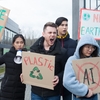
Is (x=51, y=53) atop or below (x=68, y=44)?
below

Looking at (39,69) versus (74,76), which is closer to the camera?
(74,76)

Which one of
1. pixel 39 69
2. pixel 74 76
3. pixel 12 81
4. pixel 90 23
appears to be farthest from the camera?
pixel 90 23

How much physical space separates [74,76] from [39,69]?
0.48m

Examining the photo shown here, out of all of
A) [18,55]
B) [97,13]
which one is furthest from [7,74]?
[97,13]

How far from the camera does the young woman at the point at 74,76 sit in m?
2.30

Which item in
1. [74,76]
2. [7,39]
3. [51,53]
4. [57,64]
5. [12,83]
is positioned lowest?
[12,83]

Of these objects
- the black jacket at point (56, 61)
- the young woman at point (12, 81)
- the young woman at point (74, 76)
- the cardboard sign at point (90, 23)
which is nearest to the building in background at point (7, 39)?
the cardboard sign at point (90, 23)

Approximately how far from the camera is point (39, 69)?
2.66 metres

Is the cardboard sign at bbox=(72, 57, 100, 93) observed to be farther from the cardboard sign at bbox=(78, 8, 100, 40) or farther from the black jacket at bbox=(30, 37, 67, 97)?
the cardboard sign at bbox=(78, 8, 100, 40)

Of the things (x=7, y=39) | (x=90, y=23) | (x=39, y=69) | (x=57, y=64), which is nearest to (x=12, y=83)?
(x=39, y=69)

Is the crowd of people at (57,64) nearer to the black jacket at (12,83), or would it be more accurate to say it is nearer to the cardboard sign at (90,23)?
the black jacket at (12,83)

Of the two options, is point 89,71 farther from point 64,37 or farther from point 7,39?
point 7,39

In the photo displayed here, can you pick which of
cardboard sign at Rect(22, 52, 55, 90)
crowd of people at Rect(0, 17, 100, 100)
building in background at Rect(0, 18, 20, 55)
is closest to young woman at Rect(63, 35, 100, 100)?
crowd of people at Rect(0, 17, 100, 100)

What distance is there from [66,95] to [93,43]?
93 centimetres
